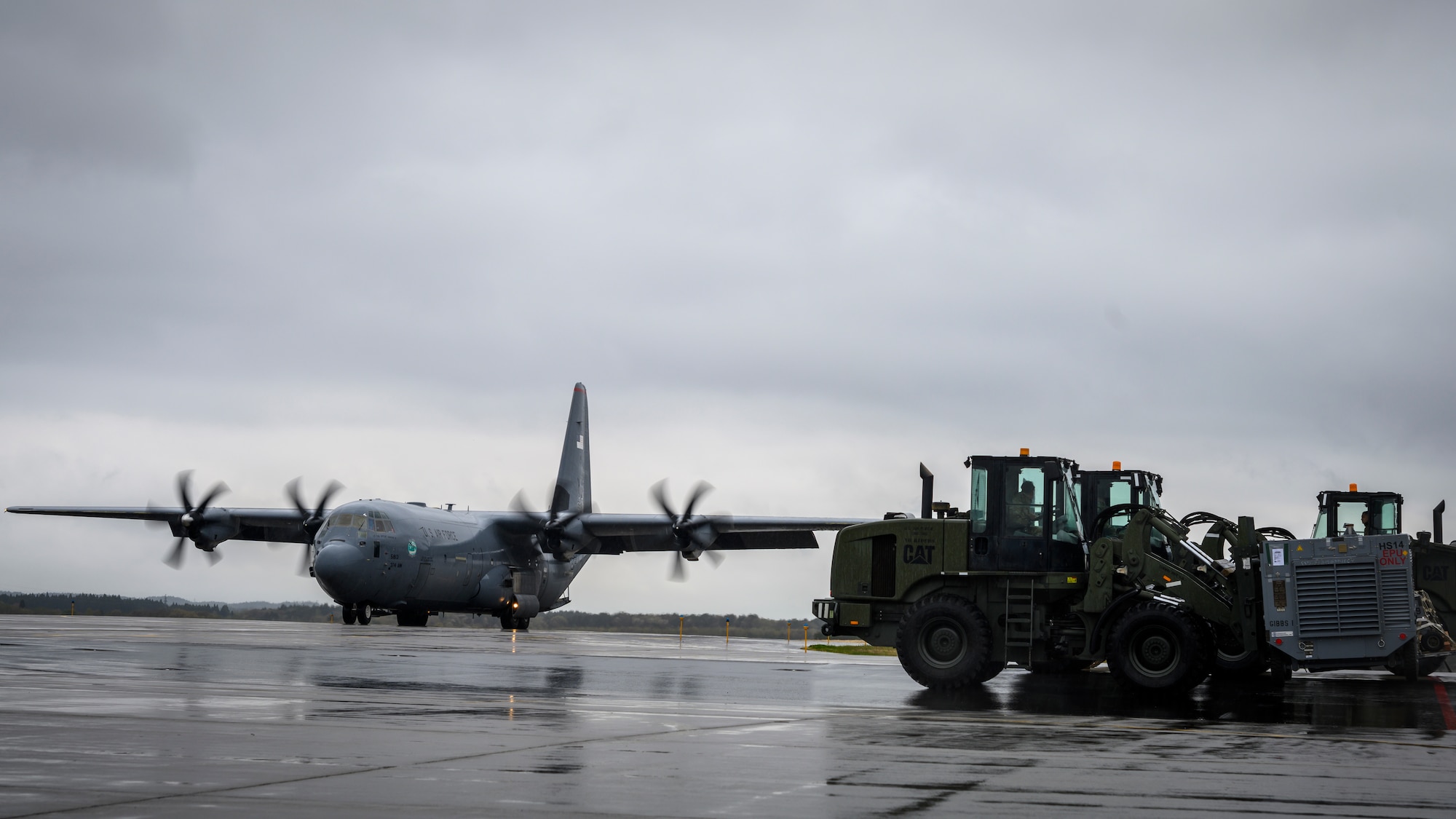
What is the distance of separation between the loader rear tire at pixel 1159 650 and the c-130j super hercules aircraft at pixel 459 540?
86.2 feet

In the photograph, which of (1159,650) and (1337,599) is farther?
(1159,650)

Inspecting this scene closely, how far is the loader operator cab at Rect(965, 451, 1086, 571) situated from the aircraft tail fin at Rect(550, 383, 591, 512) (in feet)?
123

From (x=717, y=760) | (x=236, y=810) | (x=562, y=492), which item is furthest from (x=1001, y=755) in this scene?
(x=562, y=492)

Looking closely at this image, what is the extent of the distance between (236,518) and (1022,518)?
A: 3754cm

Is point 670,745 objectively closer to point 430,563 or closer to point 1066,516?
point 1066,516

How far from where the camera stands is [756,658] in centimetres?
2689

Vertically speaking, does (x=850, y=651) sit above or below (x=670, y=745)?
below

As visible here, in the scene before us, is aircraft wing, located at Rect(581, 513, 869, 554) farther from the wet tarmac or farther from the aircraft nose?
the wet tarmac

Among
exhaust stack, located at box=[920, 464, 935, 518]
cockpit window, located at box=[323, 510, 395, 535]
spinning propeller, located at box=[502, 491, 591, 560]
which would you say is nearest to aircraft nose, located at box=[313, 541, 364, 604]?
cockpit window, located at box=[323, 510, 395, 535]

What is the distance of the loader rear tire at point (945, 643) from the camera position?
666 inches

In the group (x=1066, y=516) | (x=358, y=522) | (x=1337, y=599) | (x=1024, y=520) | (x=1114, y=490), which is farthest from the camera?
(x=358, y=522)

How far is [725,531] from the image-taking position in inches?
1857

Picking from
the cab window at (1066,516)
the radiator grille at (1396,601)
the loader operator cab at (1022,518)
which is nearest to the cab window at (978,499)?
the loader operator cab at (1022,518)

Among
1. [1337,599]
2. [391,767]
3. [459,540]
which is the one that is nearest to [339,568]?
[459,540]
